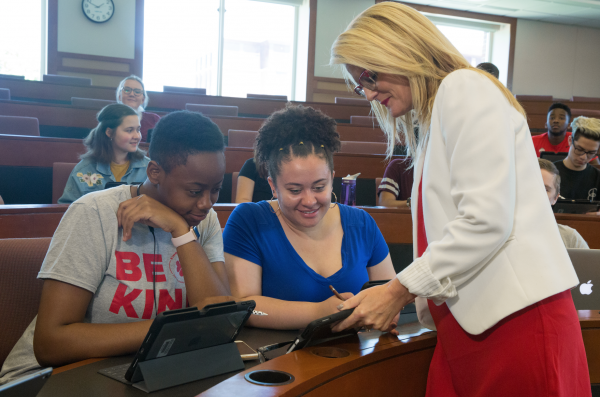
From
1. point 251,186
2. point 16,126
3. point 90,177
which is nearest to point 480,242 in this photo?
point 251,186

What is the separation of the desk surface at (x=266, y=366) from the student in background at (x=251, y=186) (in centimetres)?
162

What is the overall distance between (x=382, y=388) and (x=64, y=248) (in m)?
0.67

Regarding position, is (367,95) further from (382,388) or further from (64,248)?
(64,248)

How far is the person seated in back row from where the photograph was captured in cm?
91

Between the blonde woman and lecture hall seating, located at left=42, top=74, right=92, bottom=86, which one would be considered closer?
the blonde woman

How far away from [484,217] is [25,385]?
0.64 meters

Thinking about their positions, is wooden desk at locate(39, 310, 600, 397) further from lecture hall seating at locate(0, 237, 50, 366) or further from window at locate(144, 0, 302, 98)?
window at locate(144, 0, 302, 98)

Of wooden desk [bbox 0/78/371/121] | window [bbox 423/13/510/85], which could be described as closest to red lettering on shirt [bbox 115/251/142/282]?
wooden desk [bbox 0/78/371/121]

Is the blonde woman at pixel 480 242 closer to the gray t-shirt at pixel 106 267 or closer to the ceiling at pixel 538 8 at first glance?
the gray t-shirt at pixel 106 267

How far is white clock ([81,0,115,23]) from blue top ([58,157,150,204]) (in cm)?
482

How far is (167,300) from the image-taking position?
3.52 ft

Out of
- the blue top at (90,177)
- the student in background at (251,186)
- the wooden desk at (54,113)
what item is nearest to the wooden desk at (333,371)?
the student in background at (251,186)

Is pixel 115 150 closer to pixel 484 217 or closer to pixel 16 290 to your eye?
pixel 16 290

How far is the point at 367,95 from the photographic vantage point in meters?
0.96
